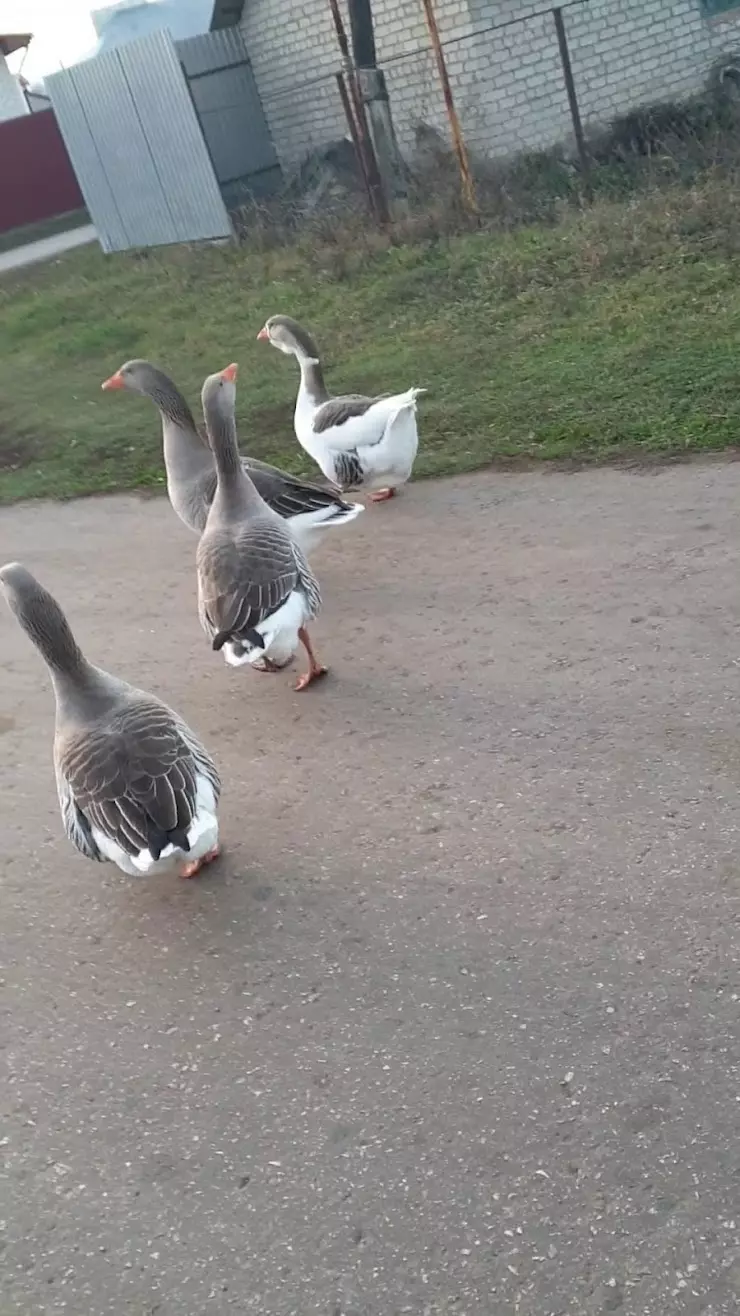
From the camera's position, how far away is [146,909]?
4090 millimetres

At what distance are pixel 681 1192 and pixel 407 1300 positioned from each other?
66 centimetres

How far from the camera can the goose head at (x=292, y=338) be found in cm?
734

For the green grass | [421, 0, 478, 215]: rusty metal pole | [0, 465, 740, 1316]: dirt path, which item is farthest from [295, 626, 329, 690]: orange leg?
[421, 0, 478, 215]: rusty metal pole

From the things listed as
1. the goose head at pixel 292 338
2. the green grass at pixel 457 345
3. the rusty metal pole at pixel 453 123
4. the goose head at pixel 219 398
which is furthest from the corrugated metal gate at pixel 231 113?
the goose head at pixel 219 398

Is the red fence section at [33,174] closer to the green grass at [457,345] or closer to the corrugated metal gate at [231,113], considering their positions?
the corrugated metal gate at [231,113]

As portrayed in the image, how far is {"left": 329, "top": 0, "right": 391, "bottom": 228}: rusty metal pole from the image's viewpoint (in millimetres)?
12852

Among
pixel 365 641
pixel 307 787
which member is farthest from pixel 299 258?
pixel 307 787

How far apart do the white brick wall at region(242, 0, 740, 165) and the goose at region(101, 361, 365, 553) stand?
958cm

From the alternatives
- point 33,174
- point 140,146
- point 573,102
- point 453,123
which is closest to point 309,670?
point 453,123

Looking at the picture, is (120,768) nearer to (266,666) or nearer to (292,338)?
(266,666)

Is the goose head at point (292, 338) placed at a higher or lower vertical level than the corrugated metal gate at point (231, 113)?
lower

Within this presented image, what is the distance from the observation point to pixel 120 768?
12.5 ft

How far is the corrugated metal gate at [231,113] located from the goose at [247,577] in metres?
12.8

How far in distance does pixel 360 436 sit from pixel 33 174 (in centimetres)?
2641
